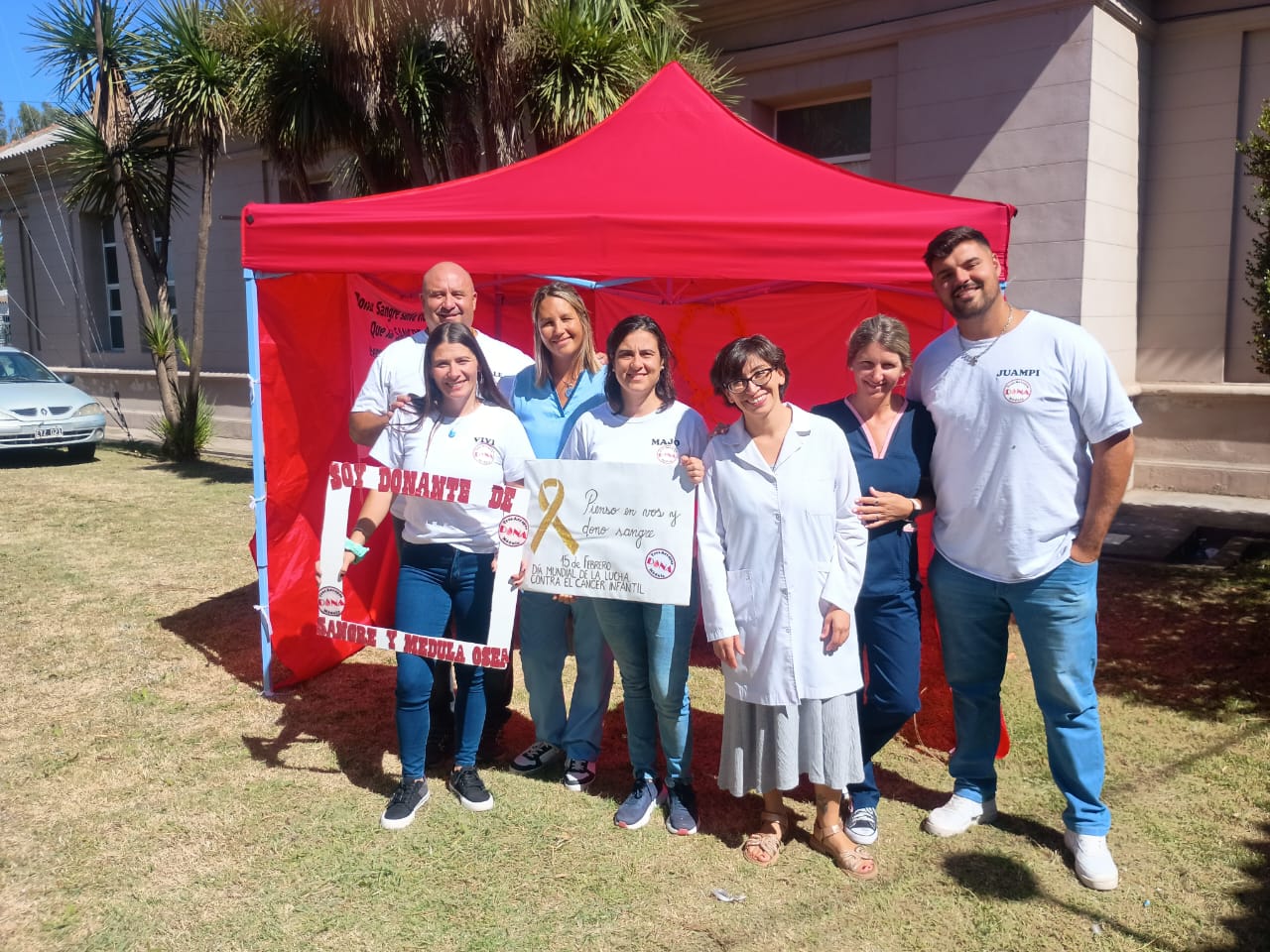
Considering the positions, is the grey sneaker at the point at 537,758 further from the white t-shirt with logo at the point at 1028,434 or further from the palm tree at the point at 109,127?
the palm tree at the point at 109,127

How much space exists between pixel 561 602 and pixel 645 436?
772mm

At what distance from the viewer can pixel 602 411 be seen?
127 inches

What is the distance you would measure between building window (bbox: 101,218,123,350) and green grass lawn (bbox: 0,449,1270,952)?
52.1ft

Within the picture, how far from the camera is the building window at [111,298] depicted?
18.9m

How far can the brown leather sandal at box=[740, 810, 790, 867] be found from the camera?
10.1 feet

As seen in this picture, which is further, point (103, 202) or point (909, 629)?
point (103, 202)

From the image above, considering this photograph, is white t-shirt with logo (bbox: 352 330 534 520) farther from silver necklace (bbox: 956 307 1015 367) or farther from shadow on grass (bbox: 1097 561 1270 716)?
shadow on grass (bbox: 1097 561 1270 716)

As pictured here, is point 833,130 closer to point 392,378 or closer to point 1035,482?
point 392,378

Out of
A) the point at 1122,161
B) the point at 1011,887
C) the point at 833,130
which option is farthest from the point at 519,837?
the point at 833,130

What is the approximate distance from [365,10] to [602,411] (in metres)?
6.27

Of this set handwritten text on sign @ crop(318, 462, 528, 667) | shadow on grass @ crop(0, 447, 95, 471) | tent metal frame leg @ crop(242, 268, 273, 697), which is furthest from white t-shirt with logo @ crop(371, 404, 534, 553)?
shadow on grass @ crop(0, 447, 95, 471)

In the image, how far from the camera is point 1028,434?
112 inches

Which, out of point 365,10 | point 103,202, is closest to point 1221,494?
point 365,10

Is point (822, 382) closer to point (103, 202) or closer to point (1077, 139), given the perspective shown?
point (1077, 139)
